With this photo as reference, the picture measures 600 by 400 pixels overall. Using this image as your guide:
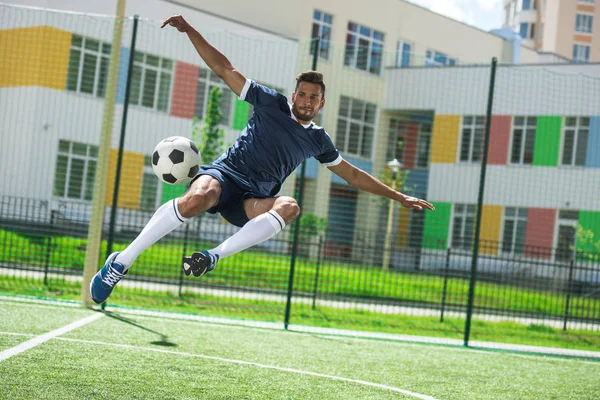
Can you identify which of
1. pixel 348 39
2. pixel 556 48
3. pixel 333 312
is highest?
pixel 556 48

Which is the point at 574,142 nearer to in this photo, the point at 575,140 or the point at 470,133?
the point at 575,140

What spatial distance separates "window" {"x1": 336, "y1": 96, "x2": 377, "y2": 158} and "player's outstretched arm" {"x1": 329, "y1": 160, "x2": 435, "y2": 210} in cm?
605

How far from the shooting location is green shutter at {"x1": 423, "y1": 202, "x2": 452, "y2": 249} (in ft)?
46.4

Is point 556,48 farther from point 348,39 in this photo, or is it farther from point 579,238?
point 579,238

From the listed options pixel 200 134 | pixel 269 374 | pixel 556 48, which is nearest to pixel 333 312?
pixel 269 374

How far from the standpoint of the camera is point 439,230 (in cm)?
1477

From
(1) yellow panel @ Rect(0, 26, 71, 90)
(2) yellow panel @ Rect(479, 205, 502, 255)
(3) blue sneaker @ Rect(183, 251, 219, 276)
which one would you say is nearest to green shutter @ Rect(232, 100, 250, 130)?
(1) yellow panel @ Rect(0, 26, 71, 90)

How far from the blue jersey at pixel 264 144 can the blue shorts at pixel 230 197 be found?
0.04 meters

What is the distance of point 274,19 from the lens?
97.3 feet

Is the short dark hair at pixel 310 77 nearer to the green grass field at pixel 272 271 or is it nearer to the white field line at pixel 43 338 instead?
the white field line at pixel 43 338

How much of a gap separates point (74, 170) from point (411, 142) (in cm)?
682

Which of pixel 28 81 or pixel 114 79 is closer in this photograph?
pixel 114 79

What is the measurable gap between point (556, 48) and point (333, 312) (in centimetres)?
5422

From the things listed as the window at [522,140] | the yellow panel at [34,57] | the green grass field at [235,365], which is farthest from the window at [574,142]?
the yellow panel at [34,57]
